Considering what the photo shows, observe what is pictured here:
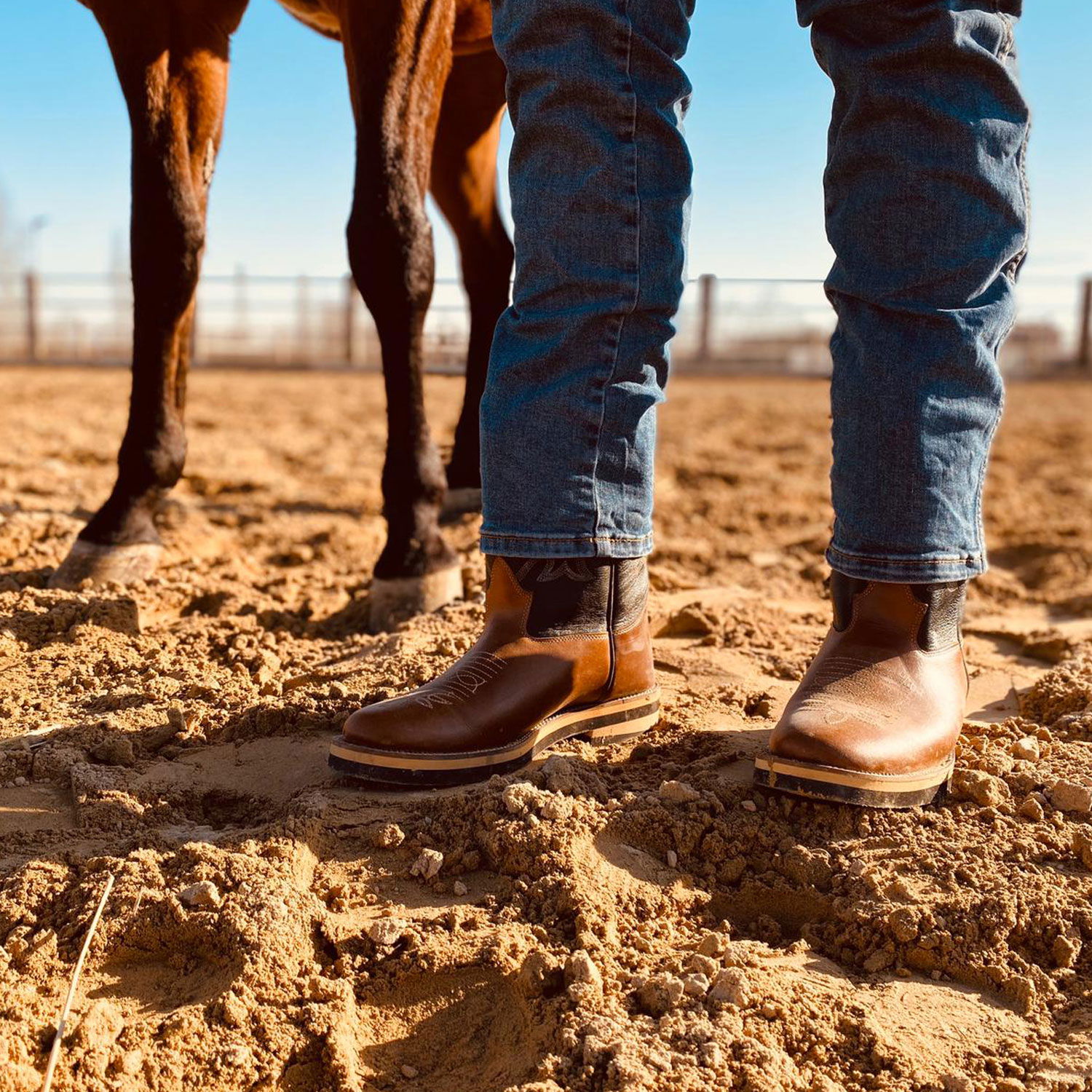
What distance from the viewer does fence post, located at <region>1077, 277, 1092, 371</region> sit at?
13.0m

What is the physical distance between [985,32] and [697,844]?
1.08 metres

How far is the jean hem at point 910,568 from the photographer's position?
1388 mm

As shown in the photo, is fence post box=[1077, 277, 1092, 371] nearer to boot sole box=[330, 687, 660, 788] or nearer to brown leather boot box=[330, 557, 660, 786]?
brown leather boot box=[330, 557, 660, 786]

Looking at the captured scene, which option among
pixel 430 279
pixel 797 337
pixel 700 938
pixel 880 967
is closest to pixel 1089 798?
pixel 880 967

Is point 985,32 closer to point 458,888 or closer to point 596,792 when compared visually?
point 596,792

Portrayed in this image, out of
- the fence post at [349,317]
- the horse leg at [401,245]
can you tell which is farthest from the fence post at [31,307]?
the horse leg at [401,245]

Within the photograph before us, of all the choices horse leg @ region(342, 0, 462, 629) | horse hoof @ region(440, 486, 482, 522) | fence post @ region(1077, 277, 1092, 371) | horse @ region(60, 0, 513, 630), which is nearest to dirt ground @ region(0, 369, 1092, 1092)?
horse leg @ region(342, 0, 462, 629)

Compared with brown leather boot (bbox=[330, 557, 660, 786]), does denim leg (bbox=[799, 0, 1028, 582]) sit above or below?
above

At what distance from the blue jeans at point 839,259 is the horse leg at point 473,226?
5.00 feet

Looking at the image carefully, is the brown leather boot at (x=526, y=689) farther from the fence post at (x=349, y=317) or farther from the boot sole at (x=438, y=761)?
the fence post at (x=349, y=317)

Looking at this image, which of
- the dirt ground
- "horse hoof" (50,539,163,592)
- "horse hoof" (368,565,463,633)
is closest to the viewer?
the dirt ground

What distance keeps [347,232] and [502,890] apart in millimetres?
1399

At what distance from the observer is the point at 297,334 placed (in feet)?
58.8

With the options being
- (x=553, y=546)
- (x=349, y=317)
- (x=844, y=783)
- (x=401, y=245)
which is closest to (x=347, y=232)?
(x=401, y=245)
